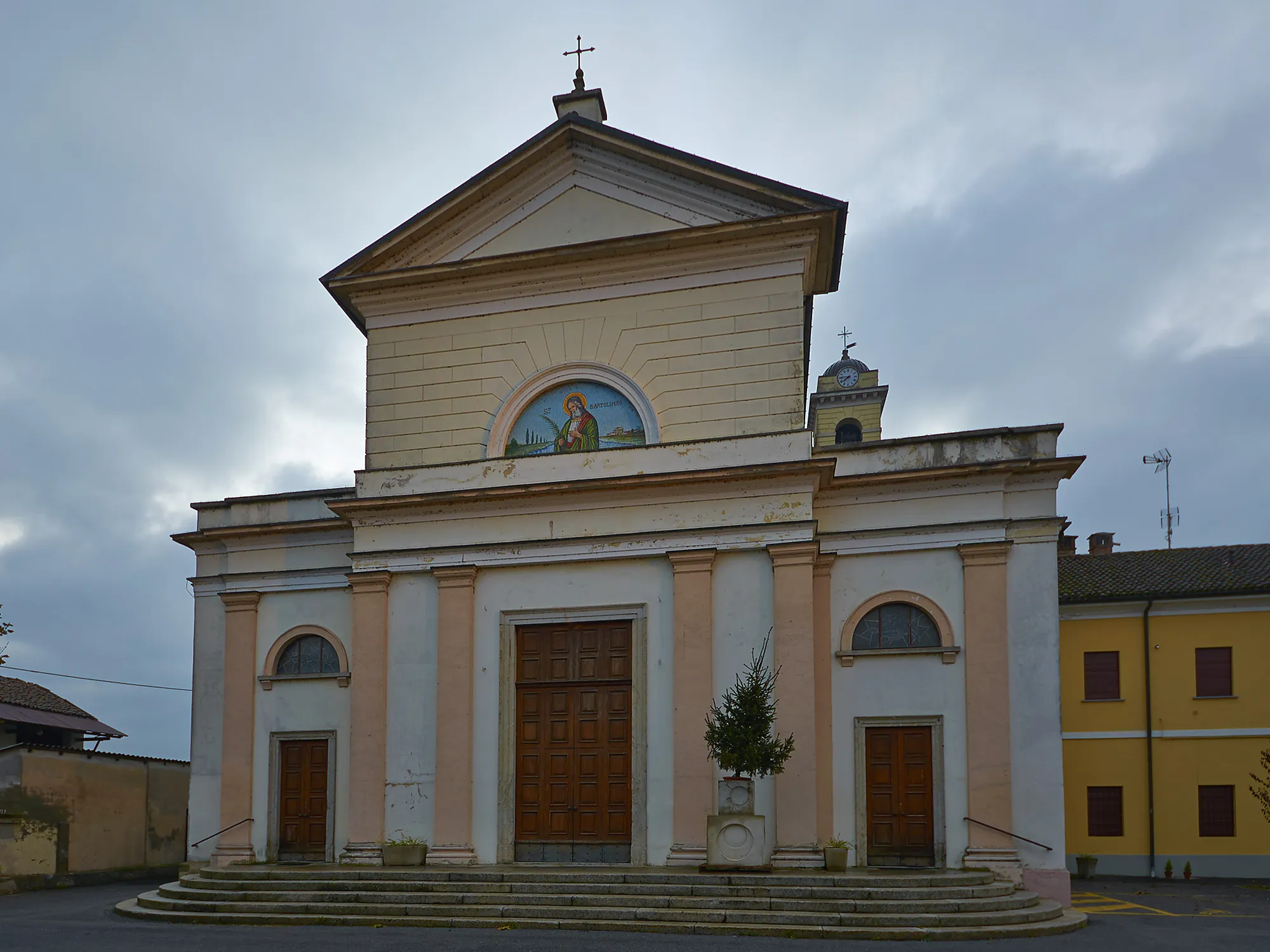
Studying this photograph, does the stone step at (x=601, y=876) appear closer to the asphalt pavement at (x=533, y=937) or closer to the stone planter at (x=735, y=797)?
the stone planter at (x=735, y=797)

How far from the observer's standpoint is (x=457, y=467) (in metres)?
17.9

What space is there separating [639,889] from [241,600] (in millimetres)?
9115

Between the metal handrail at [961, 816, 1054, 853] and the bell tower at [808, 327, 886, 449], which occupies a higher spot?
the bell tower at [808, 327, 886, 449]

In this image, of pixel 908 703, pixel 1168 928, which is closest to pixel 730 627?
pixel 908 703

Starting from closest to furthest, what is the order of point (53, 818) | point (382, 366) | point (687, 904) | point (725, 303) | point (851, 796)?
point (687, 904)
point (851, 796)
point (725, 303)
point (382, 366)
point (53, 818)

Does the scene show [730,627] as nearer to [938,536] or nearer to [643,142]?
[938,536]

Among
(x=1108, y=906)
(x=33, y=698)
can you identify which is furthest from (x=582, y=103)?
(x=33, y=698)

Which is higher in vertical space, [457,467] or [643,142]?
[643,142]

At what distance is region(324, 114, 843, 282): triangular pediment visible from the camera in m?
17.5

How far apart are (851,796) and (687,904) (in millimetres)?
3543

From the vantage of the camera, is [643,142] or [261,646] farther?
[261,646]

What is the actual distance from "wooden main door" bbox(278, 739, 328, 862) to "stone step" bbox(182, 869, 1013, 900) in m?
2.41

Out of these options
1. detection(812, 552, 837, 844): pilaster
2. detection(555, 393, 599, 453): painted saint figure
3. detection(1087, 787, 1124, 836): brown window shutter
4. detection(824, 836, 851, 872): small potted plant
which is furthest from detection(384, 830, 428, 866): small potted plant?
detection(1087, 787, 1124, 836): brown window shutter

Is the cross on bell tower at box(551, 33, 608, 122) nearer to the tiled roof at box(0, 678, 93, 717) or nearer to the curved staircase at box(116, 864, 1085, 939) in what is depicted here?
the curved staircase at box(116, 864, 1085, 939)
